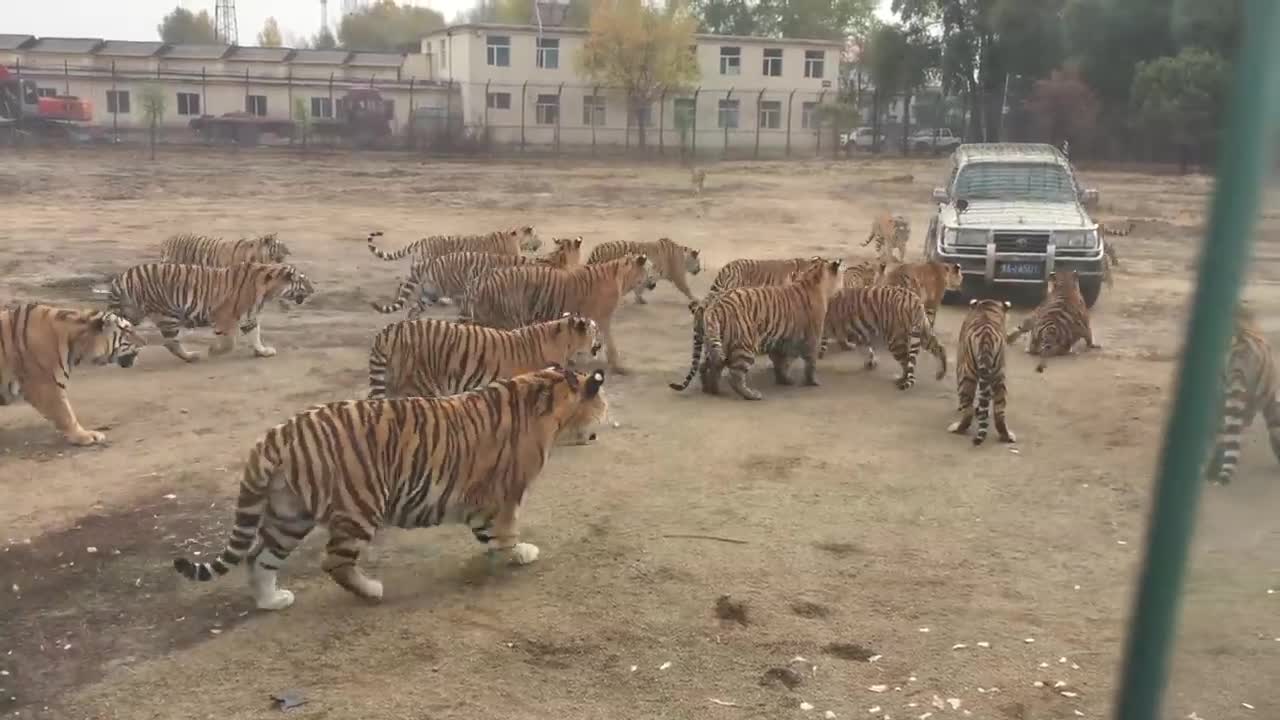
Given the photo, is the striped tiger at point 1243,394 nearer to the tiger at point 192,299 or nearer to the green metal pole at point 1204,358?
the green metal pole at point 1204,358

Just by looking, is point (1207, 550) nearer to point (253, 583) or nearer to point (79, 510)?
point (253, 583)

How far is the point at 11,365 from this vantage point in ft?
27.4

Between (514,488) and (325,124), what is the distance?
4389cm

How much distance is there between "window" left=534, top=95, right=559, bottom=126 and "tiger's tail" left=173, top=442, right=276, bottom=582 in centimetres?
4742

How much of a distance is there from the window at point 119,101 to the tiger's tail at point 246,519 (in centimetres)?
4803

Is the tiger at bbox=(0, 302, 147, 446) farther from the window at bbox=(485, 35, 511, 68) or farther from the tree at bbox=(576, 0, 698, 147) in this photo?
the window at bbox=(485, 35, 511, 68)

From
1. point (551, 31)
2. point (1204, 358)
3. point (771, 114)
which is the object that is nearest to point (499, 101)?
point (551, 31)

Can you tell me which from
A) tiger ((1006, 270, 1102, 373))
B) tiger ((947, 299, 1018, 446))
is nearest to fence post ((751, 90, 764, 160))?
tiger ((1006, 270, 1102, 373))

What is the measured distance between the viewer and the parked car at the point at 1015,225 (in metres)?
14.4

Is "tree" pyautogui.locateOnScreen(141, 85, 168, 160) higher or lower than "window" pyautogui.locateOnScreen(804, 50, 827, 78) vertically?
lower

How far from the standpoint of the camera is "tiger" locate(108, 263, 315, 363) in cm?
1124

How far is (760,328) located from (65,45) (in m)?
54.5

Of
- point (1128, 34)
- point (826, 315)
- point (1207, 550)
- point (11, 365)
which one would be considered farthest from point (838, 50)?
point (1207, 550)

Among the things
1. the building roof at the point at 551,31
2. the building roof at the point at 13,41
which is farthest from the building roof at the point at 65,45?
the building roof at the point at 551,31
